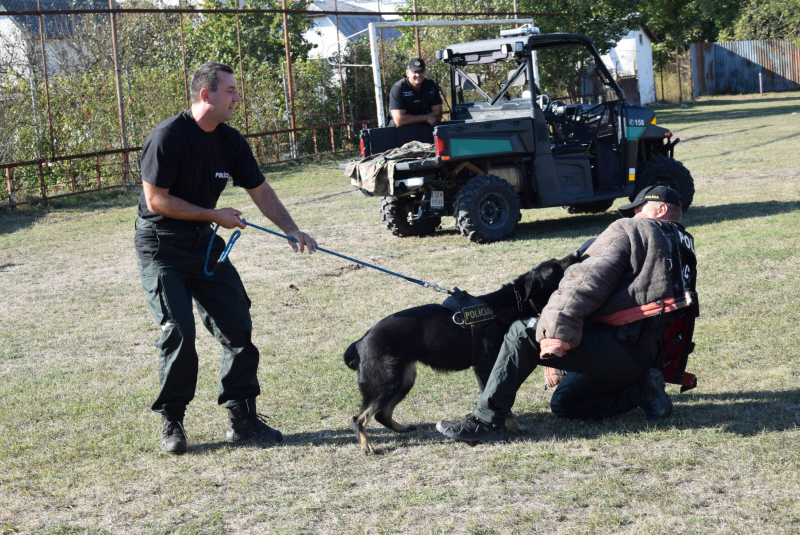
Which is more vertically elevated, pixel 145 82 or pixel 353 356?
pixel 145 82

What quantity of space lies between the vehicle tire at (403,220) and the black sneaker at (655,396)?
6432 mm

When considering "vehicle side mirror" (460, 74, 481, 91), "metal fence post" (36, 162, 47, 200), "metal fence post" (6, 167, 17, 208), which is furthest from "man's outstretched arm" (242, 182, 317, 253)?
"metal fence post" (36, 162, 47, 200)

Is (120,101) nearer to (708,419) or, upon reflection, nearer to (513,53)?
(513,53)

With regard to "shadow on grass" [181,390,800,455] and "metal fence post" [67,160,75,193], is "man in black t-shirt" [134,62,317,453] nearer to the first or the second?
"shadow on grass" [181,390,800,455]

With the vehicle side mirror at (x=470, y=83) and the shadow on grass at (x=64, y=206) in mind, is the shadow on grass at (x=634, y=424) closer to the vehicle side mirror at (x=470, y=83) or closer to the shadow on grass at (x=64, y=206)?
the vehicle side mirror at (x=470, y=83)

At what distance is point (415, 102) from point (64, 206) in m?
8.44

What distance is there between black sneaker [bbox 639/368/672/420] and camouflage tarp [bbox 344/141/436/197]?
18.5 feet

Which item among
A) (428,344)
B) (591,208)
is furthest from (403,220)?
(428,344)

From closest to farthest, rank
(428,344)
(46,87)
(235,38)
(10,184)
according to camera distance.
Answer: (428,344)
(10,184)
(46,87)
(235,38)

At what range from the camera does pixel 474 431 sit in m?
3.95

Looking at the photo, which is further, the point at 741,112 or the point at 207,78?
the point at 741,112

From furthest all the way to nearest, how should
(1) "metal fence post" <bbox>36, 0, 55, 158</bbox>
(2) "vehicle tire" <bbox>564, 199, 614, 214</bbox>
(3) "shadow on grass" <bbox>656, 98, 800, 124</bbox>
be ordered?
(3) "shadow on grass" <bbox>656, 98, 800, 124</bbox> < (1) "metal fence post" <bbox>36, 0, 55, 158</bbox> < (2) "vehicle tire" <bbox>564, 199, 614, 214</bbox>

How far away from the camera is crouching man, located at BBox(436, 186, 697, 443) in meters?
3.69

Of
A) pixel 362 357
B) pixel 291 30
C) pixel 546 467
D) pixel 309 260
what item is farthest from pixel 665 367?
pixel 291 30
